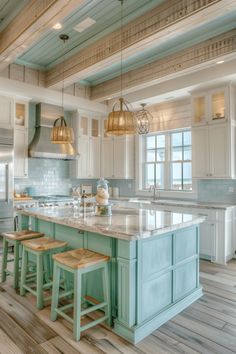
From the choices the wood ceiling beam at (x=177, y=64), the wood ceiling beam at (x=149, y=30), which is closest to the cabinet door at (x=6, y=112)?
the wood ceiling beam at (x=149, y=30)

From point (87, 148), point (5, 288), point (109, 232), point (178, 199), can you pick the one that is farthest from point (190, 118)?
point (5, 288)

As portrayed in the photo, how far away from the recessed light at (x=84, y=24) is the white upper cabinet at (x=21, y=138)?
7.42 ft

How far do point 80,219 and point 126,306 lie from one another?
0.95 metres

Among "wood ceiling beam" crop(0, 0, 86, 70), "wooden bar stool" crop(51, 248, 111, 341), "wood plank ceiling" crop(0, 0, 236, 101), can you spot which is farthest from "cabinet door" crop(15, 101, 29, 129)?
"wooden bar stool" crop(51, 248, 111, 341)

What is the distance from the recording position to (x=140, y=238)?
2.16 meters

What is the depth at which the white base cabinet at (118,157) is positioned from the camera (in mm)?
6402

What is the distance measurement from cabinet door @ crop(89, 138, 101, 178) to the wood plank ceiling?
1.76 meters

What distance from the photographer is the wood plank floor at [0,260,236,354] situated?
2143 millimetres

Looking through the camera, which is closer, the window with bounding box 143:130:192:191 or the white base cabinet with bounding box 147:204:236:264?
the white base cabinet with bounding box 147:204:236:264

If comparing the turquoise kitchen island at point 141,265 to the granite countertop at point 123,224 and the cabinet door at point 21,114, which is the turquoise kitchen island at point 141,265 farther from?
the cabinet door at point 21,114

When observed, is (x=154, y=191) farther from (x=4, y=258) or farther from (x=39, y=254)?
(x=39, y=254)

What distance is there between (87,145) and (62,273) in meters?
3.83

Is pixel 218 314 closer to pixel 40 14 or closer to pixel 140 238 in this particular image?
pixel 140 238

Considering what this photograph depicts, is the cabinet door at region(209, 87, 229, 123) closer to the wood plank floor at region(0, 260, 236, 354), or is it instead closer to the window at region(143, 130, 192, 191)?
the window at region(143, 130, 192, 191)
